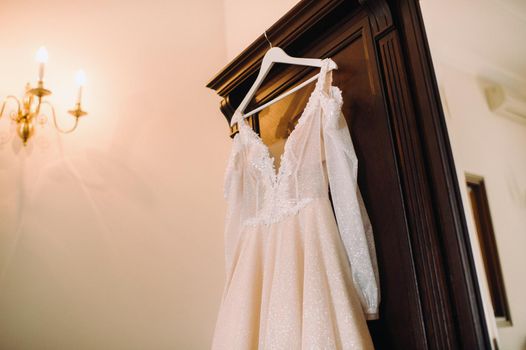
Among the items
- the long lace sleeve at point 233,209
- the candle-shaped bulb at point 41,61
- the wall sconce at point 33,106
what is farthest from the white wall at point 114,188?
the long lace sleeve at point 233,209

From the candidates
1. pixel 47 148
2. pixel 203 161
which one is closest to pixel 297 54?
pixel 203 161

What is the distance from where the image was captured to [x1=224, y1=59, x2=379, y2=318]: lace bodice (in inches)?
36.7

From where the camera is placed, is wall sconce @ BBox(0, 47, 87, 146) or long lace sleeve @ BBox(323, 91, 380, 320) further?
wall sconce @ BBox(0, 47, 87, 146)

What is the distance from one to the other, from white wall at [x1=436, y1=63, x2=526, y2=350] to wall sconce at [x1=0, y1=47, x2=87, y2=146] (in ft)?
4.32

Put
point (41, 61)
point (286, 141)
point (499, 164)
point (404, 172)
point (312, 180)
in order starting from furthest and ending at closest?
point (41, 61) < point (286, 141) < point (312, 180) < point (404, 172) < point (499, 164)

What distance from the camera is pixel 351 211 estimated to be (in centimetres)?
95

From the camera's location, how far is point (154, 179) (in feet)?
5.59

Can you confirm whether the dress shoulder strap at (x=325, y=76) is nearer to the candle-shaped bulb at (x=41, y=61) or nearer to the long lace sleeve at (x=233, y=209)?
the long lace sleeve at (x=233, y=209)

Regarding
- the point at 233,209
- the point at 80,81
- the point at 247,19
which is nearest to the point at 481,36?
the point at 233,209

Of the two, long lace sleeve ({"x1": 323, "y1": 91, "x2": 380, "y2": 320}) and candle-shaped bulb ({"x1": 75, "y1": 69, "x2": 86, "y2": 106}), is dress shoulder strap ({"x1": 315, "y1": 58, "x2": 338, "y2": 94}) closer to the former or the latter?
long lace sleeve ({"x1": 323, "y1": 91, "x2": 380, "y2": 320})

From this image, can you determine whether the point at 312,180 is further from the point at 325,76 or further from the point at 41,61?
the point at 41,61

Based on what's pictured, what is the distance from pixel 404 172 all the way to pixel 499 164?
0.19 m

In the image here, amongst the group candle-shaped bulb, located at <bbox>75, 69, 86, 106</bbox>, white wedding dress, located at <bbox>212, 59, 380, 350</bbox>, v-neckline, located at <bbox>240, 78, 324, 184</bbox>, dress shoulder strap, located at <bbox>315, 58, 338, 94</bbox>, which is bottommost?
white wedding dress, located at <bbox>212, 59, 380, 350</bbox>

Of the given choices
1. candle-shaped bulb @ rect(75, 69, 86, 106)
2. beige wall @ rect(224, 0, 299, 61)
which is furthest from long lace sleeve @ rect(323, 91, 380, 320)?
candle-shaped bulb @ rect(75, 69, 86, 106)
